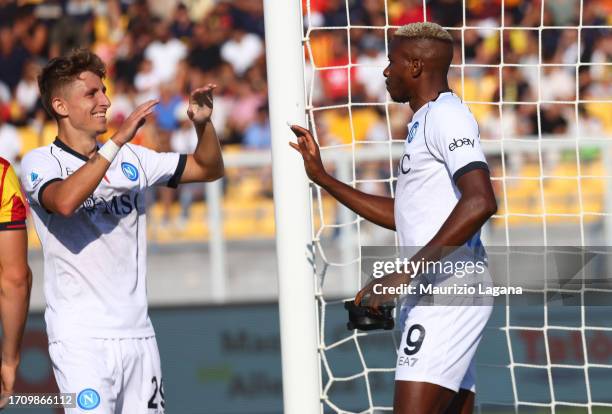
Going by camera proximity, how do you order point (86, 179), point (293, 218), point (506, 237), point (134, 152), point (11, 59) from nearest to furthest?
point (86, 179) < point (134, 152) < point (293, 218) < point (506, 237) < point (11, 59)

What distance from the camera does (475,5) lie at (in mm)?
12320

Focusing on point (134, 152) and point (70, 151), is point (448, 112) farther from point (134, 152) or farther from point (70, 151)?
point (70, 151)

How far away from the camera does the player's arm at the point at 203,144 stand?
4.55 metres

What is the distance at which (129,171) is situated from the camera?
446 centimetres

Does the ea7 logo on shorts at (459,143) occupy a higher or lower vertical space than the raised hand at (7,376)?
higher

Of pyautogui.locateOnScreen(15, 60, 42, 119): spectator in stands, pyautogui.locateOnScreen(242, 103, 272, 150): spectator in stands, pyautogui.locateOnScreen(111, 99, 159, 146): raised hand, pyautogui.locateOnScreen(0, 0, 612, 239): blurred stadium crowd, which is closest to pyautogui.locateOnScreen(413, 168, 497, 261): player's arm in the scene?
pyautogui.locateOnScreen(111, 99, 159, 146): raised hand

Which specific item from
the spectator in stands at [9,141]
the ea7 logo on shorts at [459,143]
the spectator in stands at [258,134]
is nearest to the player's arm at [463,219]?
the ea7 logo on shorts at [459,143]

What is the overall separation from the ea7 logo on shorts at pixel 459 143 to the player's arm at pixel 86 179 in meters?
1.13

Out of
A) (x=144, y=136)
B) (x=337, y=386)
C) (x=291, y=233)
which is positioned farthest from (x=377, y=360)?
(x=144, y=136)

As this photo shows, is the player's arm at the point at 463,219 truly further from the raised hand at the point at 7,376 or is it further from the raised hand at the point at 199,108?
the raised hand at the point at 7,376

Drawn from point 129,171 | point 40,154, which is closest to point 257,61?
point 129,171

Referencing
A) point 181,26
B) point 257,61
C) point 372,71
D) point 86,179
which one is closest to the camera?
point 86,179

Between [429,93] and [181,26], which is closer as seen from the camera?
[429,93]

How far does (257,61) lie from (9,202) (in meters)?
8.73
